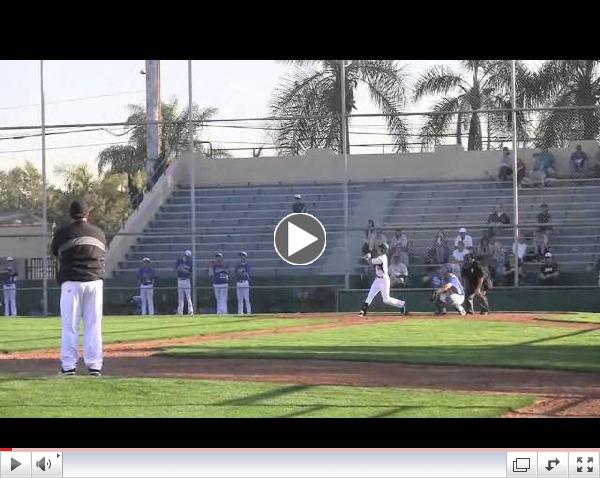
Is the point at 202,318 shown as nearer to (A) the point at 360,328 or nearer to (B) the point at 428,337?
(A) the point at 360,328

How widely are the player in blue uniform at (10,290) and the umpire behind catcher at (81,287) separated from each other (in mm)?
Answer: 17829

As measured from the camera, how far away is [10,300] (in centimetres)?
2836

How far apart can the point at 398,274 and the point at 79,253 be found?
1561 cm

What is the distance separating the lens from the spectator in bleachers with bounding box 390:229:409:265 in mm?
26125

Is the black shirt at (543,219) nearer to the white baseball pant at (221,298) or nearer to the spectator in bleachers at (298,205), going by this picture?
the spectator in bleachers at (298,205)

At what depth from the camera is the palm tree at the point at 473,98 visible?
2769 cm

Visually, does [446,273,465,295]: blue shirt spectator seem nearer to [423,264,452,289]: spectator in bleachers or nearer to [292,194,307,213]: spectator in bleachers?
[423,264,452,289]: spectator in bleachers

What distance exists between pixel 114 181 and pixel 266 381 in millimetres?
27414

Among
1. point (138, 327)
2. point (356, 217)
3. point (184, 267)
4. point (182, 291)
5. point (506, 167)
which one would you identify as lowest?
point (138, 327)

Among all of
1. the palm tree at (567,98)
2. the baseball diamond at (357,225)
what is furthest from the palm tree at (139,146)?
the palm tree at (567,98)

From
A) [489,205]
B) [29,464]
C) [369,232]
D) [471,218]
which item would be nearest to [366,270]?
[369,232]

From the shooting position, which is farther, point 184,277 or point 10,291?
point 10,291

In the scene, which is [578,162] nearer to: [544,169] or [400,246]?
[544,169]

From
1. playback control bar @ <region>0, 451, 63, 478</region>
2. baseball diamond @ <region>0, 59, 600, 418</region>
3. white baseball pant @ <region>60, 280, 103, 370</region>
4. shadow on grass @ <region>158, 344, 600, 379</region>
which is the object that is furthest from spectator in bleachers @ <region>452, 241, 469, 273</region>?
playback control bar @ <region>0, 451, 63, 478</region>
